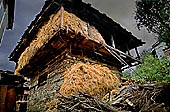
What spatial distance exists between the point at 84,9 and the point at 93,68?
11.5 ft

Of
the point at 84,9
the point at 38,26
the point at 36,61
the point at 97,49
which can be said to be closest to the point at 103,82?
the point at 97,49

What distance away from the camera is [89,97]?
11.3ft

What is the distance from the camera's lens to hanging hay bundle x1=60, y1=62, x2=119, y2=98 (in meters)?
4.24

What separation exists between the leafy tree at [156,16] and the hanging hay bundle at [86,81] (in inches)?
186

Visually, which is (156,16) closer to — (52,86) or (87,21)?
(87,21)

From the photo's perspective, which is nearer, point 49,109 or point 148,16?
point 49,109

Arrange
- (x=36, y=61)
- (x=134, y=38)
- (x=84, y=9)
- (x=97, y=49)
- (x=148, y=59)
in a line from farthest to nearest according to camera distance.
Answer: (x=148, y=59), (x=134, y=38), (x=84, y=9), (x=36, y=61), (x=97, y=49)

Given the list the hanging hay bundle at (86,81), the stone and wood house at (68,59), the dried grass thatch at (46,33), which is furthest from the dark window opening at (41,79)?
the hanging hay bundle at (86,81)

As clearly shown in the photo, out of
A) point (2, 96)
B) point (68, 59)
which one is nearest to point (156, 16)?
point (68, 59)

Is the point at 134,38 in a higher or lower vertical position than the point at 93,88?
higher

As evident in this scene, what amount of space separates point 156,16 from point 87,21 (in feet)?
16.6

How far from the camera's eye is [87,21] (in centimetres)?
670

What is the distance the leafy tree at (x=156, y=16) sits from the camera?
774 cm

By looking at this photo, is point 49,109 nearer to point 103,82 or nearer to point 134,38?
point 103,82
